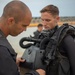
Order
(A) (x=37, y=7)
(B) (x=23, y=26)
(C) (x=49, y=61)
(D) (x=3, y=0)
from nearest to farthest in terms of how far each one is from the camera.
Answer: (B) (x=23, y=26)
(C) (x=49, y=61)
(D) (x=3, y=0)
(A) (x=37, y=7)

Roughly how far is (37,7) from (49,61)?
402 cm

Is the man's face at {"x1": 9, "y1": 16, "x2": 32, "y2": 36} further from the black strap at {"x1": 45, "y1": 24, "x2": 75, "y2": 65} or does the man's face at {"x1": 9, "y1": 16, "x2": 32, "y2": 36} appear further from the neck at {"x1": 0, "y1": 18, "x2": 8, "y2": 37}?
the black strap at {"x1": 45, "y1": 24, "x2": 75, "y2": 65}

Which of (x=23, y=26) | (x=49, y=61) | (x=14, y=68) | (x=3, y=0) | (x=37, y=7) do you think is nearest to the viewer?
(x=14, y=68)

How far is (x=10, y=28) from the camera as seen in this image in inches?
48.0

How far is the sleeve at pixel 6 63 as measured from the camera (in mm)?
1091

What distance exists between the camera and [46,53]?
58.6 inches

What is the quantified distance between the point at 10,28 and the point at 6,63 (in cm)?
23

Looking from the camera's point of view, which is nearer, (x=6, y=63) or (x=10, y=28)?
(x=6, y=63)

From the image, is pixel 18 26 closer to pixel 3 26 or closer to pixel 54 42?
pixel 3 26

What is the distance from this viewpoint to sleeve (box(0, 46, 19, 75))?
109 cm

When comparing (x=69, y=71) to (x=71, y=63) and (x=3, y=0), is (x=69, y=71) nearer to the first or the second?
(x=71, y=63)

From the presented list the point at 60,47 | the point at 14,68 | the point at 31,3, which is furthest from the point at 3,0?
the point at 14,68

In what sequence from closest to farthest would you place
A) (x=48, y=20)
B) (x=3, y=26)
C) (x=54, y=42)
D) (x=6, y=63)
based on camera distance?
1. (x=6, y=63)
2. (x=3, y=26)
3. (x=54, y=42)
4. (x=48, y=20)

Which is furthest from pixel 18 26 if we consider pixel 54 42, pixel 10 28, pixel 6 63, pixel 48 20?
pixel 48 20
